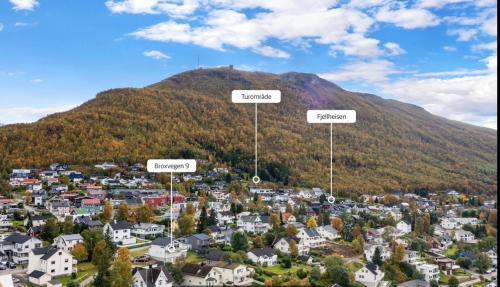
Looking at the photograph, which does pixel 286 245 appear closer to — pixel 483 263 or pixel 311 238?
pixel 311 238

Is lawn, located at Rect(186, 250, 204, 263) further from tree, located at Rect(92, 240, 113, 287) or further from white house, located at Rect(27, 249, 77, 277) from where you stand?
white house, located at Rect(27, 249, 77, 277)

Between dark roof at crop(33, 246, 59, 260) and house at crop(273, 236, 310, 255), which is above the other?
dark roof at crop(33, 246, 59, 260)

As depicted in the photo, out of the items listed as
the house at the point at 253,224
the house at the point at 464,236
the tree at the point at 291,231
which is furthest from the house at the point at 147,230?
the house at the point at 464,236

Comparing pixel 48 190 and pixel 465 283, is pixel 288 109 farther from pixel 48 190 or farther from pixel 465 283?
pixel 465 283

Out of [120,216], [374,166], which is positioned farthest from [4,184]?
[374,166]

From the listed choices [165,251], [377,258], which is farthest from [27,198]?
[377,258]

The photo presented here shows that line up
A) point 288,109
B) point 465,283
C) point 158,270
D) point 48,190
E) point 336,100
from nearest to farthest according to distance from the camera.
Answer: point 158,270, point 465,283, point 48,190, point 288,109, point 336,100

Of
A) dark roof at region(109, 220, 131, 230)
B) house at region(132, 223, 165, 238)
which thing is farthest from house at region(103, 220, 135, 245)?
house at region(132, 223, 165, 238)
